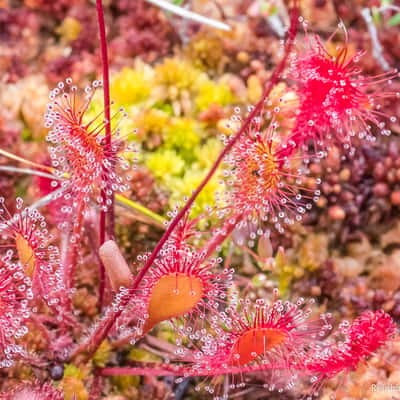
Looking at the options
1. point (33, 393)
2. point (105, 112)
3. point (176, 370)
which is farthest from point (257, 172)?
point (33, 393)

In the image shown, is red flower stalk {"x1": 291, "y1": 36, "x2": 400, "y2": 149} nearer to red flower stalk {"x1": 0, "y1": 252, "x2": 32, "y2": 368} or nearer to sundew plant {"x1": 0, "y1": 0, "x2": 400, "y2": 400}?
sundew plant {"x1": 0, "y1": 0, "x2": 400, "y2": 400}

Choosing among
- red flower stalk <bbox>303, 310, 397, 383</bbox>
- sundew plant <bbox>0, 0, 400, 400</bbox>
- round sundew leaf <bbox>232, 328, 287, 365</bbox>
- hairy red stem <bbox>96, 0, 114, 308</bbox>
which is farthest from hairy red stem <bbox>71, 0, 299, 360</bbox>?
red flower stalk <bbox>303, 310, 397, 383</bbox>

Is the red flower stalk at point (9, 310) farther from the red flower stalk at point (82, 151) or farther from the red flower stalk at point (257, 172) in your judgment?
the red flower stalk at point (257, 172)

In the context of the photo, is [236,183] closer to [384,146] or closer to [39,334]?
[39,334]

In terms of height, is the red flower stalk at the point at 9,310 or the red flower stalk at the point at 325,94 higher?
the red flower stalk at the point at 325,94

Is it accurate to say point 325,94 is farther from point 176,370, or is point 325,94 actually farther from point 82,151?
point 176,370

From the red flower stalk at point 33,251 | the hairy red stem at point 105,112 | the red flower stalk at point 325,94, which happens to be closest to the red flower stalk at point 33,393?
the red flower stalk at point 33,251

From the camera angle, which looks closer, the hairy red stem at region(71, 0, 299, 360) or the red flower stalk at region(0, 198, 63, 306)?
the hairy red stem at region(71, 0, 299, 360)

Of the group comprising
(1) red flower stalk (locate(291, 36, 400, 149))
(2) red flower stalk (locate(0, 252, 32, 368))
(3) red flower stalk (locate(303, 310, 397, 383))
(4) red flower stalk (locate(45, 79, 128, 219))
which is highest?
(1) red flower stalk (locate(291, 36, 400, 149))
